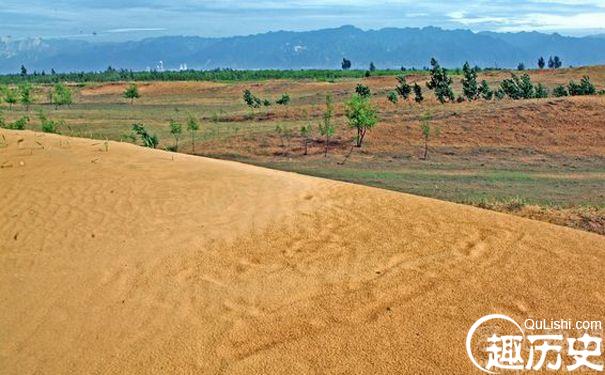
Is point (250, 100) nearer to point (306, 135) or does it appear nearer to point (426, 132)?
point (306, 135)

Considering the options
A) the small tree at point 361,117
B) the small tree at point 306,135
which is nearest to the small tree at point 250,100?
the small tree at point 306,135

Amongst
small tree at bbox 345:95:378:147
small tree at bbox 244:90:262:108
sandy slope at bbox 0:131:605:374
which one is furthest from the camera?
small tree at bbox 244:90:262:108

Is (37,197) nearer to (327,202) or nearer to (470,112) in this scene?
(327,202)

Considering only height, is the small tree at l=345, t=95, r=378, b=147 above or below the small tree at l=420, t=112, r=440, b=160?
above

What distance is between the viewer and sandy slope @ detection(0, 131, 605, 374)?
19.4ft

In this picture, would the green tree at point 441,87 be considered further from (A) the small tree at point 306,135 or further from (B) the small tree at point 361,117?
(B) the small tree at point 361,117

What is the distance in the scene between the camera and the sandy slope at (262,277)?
19.4 feet

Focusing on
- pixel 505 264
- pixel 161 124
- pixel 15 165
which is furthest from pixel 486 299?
pixel 161 124

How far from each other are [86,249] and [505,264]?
6297 mm

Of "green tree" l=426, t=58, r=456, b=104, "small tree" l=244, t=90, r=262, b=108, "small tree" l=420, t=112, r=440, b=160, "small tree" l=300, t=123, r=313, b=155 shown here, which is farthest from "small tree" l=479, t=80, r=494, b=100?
"small tree" l=244, t=90, r=262, b=108

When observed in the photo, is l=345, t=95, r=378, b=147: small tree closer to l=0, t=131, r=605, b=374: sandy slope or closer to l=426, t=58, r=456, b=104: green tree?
l=426, t=58, r=456, b=104: green tree

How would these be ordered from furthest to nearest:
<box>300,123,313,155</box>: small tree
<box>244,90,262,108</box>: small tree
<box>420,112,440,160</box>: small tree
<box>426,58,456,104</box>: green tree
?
1. <box>244,90,262,108</box>: small tree
2. <box>426,58,456,104</box>: green tree
3. <box>300,123,313,155</box>: small tree
4. <box>420,112,440,160</box>: small tree

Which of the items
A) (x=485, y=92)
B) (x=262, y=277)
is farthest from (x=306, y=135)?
(x=262, y=277)

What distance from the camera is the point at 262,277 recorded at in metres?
7.60
